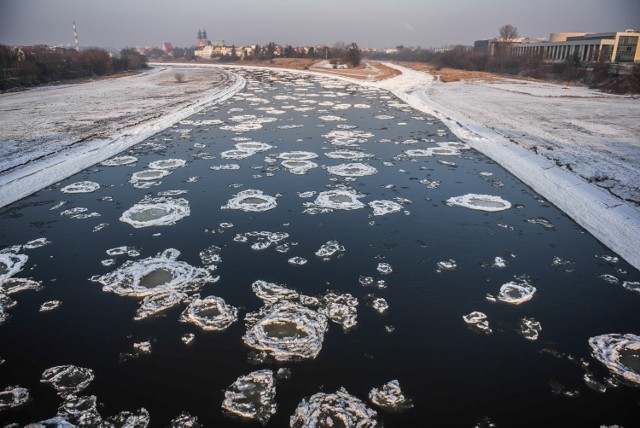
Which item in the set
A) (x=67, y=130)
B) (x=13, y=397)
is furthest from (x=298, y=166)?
(x=67, y=130)

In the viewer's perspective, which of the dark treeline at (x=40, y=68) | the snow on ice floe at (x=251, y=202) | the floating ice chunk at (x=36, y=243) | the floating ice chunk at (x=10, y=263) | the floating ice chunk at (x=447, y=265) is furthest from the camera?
the dark treeline at (x=40, y=68)

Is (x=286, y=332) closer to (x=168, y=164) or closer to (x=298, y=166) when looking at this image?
(x=298, y=166)

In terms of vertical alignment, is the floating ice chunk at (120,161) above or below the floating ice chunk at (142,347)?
above

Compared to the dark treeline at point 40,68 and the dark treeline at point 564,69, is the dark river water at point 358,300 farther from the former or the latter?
the dark treeline at point 40,68

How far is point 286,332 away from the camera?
2832mm

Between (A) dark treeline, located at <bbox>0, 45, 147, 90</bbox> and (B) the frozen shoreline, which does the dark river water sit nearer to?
(B) the frozen shoreline

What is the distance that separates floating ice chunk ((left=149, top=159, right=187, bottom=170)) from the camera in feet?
22.9

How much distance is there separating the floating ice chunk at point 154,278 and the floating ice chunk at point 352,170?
3.46 meters

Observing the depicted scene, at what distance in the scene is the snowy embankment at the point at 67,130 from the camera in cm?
630

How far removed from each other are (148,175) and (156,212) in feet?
5.87

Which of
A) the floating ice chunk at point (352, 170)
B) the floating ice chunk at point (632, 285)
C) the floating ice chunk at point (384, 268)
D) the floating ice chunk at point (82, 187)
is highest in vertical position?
the floating ice chunk at point (352, 170)

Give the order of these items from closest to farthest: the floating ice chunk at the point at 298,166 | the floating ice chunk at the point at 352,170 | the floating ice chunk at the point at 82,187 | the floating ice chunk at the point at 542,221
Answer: the floating ice chunk at the point at 542,221
the floating ice chunk at the point at 82,187
the floating ice chunk at the point at 352,170
the floating ice chunk at the point at 298,166

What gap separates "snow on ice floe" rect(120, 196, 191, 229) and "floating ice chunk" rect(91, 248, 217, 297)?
100cm

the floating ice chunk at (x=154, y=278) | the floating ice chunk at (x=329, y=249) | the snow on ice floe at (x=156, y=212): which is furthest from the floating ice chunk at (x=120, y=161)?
the floating ice chunk at (x=329, y=249)
